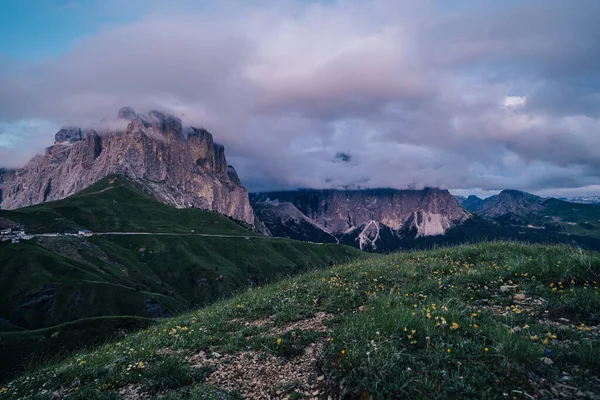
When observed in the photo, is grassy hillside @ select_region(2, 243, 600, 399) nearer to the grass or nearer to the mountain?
the grass

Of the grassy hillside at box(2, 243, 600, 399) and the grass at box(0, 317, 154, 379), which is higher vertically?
the grassy hillside at box(2, 243, 600, 399)

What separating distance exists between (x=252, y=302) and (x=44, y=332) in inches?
2433

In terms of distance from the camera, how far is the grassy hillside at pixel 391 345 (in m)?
6.19

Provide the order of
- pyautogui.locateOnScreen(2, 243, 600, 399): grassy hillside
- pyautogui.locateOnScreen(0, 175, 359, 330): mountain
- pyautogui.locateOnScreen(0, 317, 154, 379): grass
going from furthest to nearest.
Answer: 1. pyautogui.locateOnScreen(0, 175, 359, 330): mountain
2. pyautogui.locateOnScreen(0, 317, 154, 379): grass
3. pyautogui.locateOnScreen(2, 243, 600, 399): grassy hillside

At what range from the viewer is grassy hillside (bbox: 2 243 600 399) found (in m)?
6.19

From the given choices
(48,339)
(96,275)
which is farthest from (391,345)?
(96,275)

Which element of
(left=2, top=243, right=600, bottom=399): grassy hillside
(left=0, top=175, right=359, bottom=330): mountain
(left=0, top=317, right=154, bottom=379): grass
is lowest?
(left=0, top=175, right=359, bottom=330): mountain

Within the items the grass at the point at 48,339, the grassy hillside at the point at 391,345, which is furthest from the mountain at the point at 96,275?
the grassy hillside at the point at 391,345

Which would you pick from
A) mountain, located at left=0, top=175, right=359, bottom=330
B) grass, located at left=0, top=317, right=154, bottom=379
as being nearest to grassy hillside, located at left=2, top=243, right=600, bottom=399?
grass, located at left=0, top=317, right=154, bottom=379

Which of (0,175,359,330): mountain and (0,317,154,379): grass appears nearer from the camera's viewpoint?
(0,317,154,379): grass

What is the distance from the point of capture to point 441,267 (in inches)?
581

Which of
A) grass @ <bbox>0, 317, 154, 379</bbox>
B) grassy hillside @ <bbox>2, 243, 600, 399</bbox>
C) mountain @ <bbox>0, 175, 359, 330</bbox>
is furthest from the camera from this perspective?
mountain @ <bbox>0, 175, 359, 330</bbox>

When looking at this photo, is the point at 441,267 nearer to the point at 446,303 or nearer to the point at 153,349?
the point at 446,303

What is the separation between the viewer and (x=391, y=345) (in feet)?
23.3
